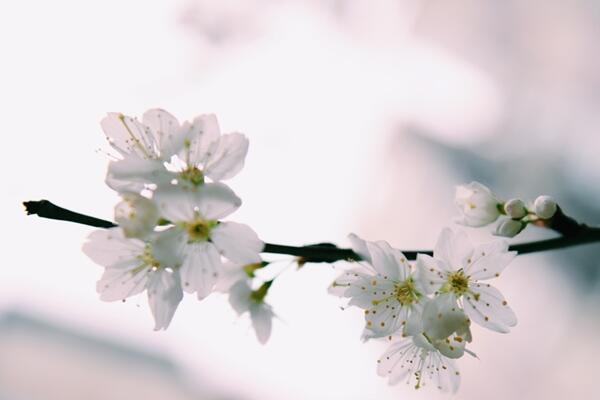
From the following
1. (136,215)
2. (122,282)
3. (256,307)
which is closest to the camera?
(136,215)

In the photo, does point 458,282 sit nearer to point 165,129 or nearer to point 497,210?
point 497,210

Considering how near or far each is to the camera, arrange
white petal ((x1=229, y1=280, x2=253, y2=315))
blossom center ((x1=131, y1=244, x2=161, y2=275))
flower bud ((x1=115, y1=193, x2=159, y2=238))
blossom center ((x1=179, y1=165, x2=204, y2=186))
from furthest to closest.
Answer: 1. white petal ((x1=229, y1=280, x2=253, y2=315))
2. blossom center ((x1=131, y1=244, x2=161, y2=275))
3. blossom center ((x1=179, y1=165, x2=204, y2=186))
4. flower bud ((x1=115, y1=193, x2=159, y2=238))

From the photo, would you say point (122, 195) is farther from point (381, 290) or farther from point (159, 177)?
point (381, 290)

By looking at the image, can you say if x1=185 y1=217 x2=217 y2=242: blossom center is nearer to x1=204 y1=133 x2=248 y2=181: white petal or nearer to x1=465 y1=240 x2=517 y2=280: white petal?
x1=204 y1=133 x2=248 y2=181: white petal

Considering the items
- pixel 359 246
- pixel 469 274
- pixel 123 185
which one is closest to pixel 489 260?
pixel 469 274

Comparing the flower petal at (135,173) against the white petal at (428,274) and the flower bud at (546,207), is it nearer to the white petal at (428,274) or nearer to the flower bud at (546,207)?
the white petal at (428,274)

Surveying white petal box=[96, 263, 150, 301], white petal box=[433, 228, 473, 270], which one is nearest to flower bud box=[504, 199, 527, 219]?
white petal box=[433, 228, 473, 270]
